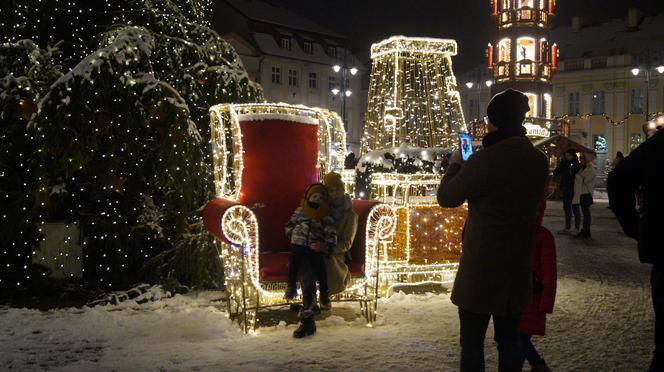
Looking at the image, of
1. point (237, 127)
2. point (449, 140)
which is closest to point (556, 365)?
point (237, 127)

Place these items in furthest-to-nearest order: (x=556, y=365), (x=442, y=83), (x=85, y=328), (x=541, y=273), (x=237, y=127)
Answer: (x=442, y=83)
(x=237, y=127)
(x=85, y=328)
(x=556, y=365)
(x=541, y=273)

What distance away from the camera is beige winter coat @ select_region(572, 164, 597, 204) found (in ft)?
39.0

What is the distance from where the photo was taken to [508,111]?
2.78 m

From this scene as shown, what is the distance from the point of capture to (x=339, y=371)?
12.7 ft

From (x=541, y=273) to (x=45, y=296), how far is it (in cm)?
451

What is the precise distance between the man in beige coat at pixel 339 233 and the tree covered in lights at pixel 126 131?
5.80 feet

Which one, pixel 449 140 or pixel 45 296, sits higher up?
pixel 449 140

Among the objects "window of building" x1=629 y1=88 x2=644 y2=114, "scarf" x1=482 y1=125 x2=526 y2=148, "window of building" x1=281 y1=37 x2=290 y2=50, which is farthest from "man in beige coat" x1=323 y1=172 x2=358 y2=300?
"window of building" x1=629 y1=88 x2=644 y2=114

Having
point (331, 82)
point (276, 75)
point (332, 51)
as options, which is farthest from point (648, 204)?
point (332, 51)

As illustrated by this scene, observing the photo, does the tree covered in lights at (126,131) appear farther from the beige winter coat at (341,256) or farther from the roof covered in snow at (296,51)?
the roof covered in snow at (296,51)

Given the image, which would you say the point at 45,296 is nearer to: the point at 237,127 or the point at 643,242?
the point at 237,127

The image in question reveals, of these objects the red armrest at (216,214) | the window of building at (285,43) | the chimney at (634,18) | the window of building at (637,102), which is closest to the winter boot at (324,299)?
the red armrest at (216,214)

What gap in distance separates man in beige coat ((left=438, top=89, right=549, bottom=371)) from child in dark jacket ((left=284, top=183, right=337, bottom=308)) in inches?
84.4

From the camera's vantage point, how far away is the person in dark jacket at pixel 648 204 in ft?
8.64
